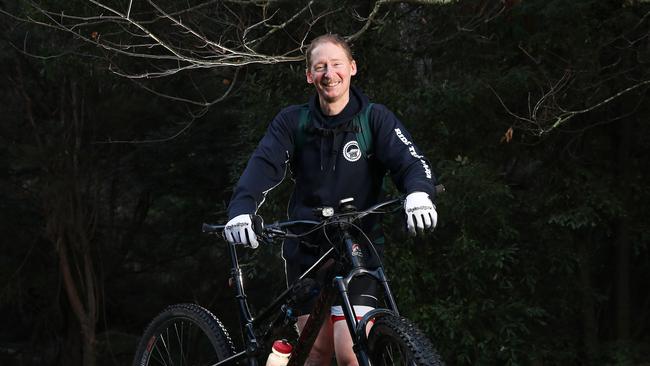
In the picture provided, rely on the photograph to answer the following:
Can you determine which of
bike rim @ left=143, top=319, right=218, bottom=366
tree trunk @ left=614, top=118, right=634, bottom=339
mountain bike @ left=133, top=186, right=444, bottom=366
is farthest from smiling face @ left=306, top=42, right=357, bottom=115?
tree trunk @ left=614, top=118, right=634, bottom=339

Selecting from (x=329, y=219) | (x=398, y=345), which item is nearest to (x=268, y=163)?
(x=329, y=219)

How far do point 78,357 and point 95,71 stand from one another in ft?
21.0

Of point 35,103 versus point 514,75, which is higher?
point 35,103

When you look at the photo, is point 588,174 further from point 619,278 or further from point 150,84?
point 150,84

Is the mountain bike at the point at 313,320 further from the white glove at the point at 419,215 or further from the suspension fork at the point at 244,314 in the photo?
the white glove at the point at 419,215

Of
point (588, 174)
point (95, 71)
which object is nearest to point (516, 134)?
point (588, 174)

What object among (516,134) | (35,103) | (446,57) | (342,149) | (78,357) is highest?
(35,103)

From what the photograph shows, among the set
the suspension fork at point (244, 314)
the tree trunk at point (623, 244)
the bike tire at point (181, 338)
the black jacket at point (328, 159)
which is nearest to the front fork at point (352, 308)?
the black jacket at point (328, 159)

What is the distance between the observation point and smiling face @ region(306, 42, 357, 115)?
3533 mm

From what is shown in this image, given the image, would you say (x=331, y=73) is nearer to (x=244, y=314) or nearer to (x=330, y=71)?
(x=330, y=71)

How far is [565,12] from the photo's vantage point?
25.9 feet

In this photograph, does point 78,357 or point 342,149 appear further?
point 78,357

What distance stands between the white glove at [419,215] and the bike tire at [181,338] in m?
1.28

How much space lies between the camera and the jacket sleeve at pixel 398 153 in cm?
334
